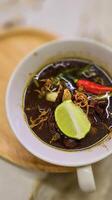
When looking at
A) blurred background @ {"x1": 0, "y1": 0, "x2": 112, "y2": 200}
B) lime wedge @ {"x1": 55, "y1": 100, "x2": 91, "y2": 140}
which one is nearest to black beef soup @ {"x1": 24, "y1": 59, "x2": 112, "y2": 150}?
lime wedge @ {"x1": 55, "y1": 100, "x2": 91, "y2": 140}

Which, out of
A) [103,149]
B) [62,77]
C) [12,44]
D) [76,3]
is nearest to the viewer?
[103,149]

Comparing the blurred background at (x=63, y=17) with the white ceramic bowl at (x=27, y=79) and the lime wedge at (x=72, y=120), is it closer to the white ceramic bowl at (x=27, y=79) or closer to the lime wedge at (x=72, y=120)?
the white ceramic bowl at (x=27, y=79)

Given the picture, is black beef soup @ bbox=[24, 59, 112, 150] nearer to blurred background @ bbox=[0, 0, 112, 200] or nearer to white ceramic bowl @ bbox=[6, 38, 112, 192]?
white ceramic bowl @ bbox=[6, 38, 112, 192]

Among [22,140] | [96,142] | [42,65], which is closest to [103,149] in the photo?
[96,142]

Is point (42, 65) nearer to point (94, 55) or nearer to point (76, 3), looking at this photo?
point (94, 55)

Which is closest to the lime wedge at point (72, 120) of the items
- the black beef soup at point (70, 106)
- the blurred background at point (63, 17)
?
the black beef soup at point (70, 106)

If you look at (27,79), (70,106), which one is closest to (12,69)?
(27,79)
